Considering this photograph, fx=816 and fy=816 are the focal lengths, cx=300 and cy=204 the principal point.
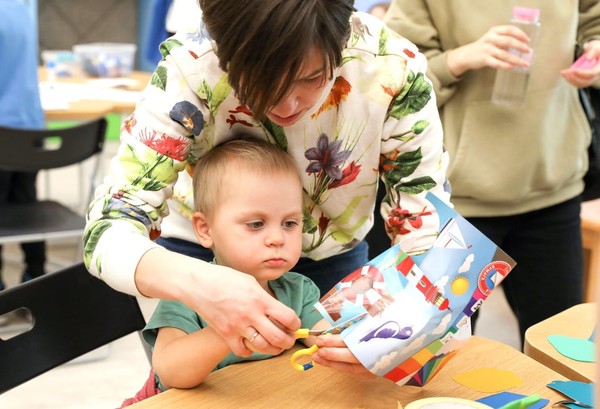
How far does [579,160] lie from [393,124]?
790 mm

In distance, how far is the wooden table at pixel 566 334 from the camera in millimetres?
1248

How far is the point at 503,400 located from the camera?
111cm

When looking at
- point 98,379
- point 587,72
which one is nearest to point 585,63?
point 587,72

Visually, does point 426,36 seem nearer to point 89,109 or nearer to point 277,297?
point 277,297

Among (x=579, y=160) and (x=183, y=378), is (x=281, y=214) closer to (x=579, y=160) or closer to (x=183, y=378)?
(x=183, y=378)

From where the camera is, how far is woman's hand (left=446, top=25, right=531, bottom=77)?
5.62 feet

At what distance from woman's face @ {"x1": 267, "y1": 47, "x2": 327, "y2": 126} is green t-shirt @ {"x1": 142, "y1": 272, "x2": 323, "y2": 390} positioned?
0.30 meters

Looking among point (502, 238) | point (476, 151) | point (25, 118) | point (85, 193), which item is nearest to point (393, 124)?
point (476, 151)

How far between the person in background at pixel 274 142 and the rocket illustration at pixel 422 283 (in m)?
0.13

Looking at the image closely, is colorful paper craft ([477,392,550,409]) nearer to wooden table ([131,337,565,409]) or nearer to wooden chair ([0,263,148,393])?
wooden table ([131,337,565,409])

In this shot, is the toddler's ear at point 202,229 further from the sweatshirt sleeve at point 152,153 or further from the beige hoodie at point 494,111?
the beige hoodie at point 494,111

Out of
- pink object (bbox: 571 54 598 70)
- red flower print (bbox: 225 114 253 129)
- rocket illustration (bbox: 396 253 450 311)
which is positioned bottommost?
rocket illustration (bbox: 396 253 450 311)

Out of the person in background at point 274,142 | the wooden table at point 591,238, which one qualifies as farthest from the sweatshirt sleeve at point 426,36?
the wooden table at point 591,238

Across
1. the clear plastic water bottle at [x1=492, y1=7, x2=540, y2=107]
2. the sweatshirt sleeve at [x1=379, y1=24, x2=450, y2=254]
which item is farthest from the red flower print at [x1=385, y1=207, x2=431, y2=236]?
the clear plastic water bottle at [x1=492, y1=7, x2=540, y2=107]
